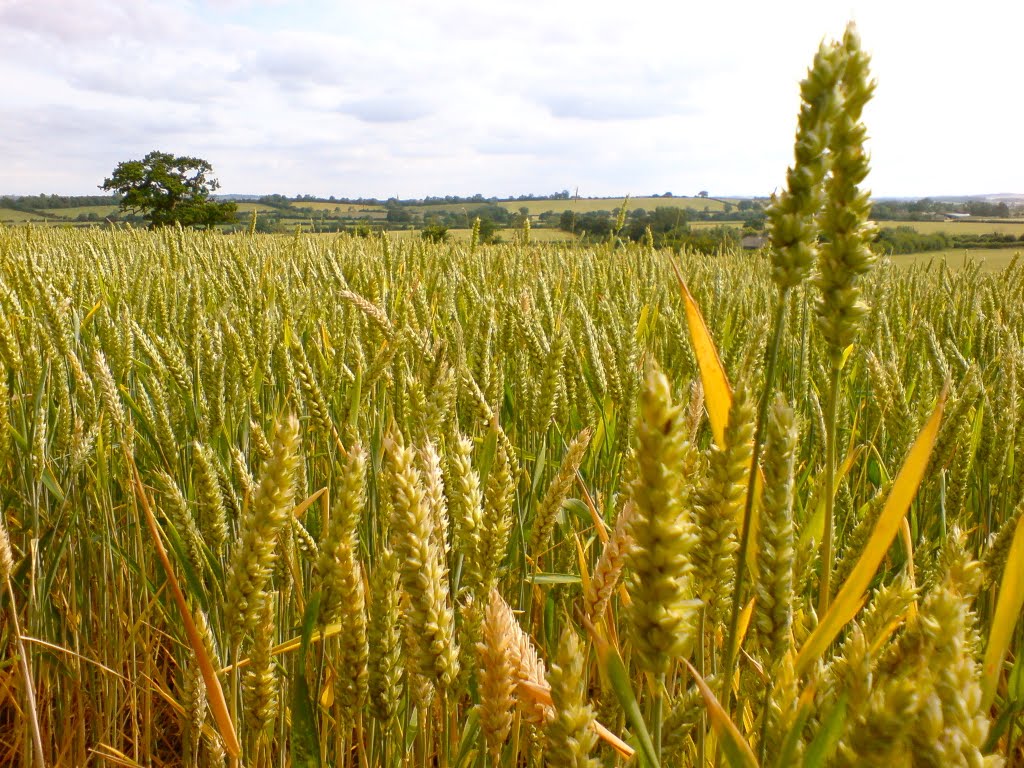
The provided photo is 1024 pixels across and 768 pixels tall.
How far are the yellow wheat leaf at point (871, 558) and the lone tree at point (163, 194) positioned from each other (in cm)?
3950

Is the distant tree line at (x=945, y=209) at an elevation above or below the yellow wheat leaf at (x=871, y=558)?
above

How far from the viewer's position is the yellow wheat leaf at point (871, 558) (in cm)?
58

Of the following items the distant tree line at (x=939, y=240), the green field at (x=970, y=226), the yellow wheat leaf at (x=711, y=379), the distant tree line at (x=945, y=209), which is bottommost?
the yellow wheat leaf at (x=711, y=379)

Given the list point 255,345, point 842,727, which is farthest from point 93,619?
point 842,727

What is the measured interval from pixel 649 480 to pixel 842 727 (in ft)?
0.69

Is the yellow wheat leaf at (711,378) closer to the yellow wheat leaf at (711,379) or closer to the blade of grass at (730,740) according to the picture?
the yellow wheat leaf at (711,379)

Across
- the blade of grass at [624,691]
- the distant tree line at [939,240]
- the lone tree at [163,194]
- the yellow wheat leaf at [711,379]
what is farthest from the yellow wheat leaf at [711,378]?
the lone tree at [163,194]

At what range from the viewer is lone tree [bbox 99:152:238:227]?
36.2 meters

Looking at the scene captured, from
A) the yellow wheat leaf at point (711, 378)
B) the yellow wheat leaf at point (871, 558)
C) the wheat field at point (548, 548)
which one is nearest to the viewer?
the wheat field at point (548, 548)

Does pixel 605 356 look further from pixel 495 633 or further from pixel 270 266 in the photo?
pixel 270 266

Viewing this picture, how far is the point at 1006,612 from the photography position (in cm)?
60

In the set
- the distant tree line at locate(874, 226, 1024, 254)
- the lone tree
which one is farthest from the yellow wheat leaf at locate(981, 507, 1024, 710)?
the lone tree

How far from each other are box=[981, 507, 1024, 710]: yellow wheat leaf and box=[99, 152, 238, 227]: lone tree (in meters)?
39.6

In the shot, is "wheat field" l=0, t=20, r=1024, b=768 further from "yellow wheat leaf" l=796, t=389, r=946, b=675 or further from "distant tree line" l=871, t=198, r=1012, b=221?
"distant tree line" l=871, t=198, r=1012, b=221
